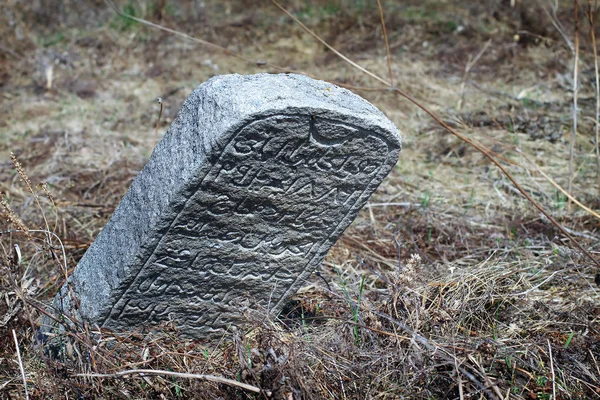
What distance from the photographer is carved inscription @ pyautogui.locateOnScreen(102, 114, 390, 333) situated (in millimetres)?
2010

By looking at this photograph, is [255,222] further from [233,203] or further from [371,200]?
[371,200]

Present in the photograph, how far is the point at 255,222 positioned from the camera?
2268 millimetres

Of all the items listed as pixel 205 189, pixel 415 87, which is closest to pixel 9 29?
pixel 415 87

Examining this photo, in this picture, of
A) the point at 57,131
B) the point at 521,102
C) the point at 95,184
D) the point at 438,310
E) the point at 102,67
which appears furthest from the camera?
the point at 102,67

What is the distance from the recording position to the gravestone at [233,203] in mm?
1965

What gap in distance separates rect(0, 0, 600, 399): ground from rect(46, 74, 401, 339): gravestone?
0.17 m

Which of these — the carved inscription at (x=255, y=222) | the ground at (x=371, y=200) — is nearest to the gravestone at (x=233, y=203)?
the carved inscription at (x=255, y=222)

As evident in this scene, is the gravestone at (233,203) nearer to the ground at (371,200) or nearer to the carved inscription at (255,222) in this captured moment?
the carved inscription at (255,222)

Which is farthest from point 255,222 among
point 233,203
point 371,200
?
point 371,200

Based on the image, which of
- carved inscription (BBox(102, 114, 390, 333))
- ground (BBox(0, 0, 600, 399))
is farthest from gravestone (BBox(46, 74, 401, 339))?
ground (BBox(0, 0, 600, 399))

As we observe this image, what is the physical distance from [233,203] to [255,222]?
0.16 metres

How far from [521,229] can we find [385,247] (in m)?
0.80

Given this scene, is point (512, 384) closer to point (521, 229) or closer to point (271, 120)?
point (271, 120)

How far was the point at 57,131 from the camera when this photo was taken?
16.0ft
